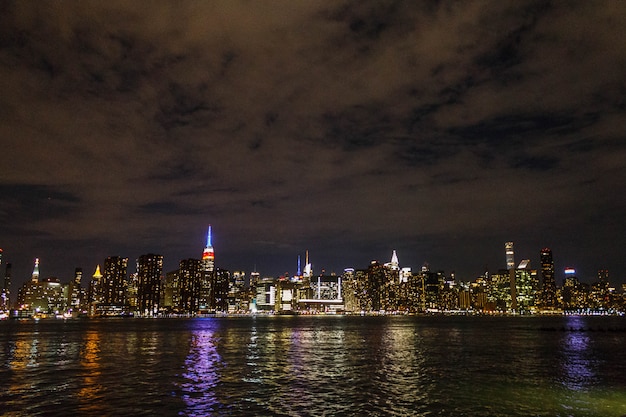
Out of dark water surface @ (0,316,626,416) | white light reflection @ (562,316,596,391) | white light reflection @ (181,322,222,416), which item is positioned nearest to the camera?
dark water surface @ (0,316,626,416)

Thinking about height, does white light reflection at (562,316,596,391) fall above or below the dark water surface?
below

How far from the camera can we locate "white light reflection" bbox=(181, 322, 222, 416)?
95.3 feet

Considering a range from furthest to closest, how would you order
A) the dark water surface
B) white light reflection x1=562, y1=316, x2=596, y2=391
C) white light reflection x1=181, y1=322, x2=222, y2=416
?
white light reflection x1=562, y1=316, x2=596, y2=391 < white light reflection x1=181, y1=322, x2=222, y2=416 < the dark water surface

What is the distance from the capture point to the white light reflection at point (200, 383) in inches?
1143

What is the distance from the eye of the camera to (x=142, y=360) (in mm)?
53188

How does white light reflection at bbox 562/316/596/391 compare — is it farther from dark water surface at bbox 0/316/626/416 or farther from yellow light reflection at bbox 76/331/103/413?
yellow light reflection at bbox 76/331/103/413

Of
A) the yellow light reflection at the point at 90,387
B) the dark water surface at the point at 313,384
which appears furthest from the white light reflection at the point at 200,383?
the yellow light reflection at the point at 90,387

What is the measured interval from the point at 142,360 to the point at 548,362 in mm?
44763

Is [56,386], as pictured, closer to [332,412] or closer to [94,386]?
[94,386]

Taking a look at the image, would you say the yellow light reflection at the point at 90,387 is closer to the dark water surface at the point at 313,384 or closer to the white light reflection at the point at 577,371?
the dark water surface at the point at 313,384

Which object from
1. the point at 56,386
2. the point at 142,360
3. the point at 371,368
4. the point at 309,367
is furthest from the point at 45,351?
the point at 371,368

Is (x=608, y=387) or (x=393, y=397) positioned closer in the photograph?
(x=393, y=397)

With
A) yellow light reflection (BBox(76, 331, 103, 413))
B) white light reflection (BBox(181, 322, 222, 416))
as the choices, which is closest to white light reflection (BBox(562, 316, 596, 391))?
white light reflection (BBox(181, 322, 222, 416))

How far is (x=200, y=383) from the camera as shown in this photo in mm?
37438
